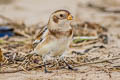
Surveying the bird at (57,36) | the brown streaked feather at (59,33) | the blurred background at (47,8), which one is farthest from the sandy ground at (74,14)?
the brown streaked feather at (59,33)

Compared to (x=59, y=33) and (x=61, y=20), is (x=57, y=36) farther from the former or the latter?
(x=61, y=20)

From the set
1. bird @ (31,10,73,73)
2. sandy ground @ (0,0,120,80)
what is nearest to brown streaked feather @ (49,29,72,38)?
bird @ (31,10,73,73)

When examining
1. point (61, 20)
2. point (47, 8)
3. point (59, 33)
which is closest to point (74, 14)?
point (47, 8)

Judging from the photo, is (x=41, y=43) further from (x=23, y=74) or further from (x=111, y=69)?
(x=111, y=69)

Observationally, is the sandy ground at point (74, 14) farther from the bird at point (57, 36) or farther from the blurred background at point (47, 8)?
the bird at point (57, 36)

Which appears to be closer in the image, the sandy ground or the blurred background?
the sandy ground

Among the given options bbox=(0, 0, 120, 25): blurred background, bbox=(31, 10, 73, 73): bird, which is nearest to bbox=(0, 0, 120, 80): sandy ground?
bbox=(0, 0, 120, 25): blurred background

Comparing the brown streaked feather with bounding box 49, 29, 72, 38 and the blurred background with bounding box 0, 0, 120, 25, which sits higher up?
the blurred background with bounding box 0, 0, 120, 25

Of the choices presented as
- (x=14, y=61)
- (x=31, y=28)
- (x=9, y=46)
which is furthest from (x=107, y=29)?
(x=14, y=61)

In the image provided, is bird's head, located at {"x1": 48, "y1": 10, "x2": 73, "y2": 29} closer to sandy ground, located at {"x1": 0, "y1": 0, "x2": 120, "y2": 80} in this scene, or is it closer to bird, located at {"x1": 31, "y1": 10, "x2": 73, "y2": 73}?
bird, located at {"x1": 31, "y1": 10, "x2": 73, "y2": 73}
